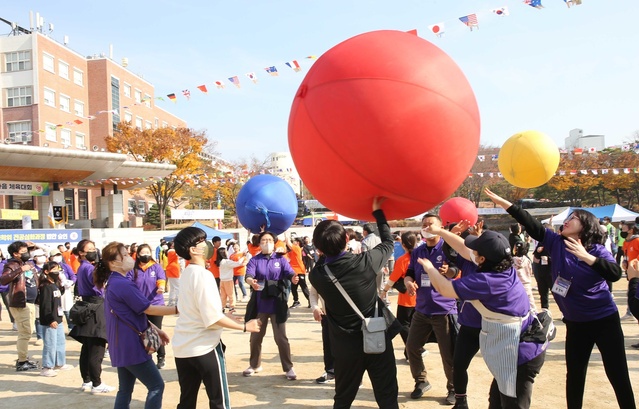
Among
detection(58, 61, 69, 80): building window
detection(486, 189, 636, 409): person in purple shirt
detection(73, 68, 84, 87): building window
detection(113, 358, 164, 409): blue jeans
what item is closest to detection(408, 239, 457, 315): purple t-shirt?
detection(486, 189, 636, 409): person in purple shirt

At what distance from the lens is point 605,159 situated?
32344 mm

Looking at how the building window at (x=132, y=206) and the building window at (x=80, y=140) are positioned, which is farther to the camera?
the building window at (x=132, y=206)

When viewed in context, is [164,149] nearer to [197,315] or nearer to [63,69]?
[63,69]

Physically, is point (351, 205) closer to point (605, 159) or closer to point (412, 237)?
point (412, 237)

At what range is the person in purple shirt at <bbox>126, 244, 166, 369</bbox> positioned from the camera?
20.4 feet

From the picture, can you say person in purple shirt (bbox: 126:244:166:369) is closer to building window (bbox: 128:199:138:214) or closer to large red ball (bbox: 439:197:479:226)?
large red ball (bbox: 439:197:479:226)

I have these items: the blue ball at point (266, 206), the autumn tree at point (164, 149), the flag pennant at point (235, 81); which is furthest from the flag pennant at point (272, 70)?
the autumn tree at point (164, 149)

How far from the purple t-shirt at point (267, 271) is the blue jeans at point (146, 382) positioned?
1.95 meters

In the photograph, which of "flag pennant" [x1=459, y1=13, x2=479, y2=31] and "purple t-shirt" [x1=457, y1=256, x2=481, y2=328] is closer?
"purple t-shirt" [x1=457, y1=256, x2=481, y2=328]

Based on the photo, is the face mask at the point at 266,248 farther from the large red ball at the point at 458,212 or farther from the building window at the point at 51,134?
the building window at the point at 51,134

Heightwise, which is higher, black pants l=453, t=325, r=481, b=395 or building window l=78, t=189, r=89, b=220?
building window l=78, t=189, r=89, b=220

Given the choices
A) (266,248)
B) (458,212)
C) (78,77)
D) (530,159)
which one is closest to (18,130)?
(78,77)

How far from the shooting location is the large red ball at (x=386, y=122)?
109 inches

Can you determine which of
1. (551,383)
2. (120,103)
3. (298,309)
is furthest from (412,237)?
(120,103)
